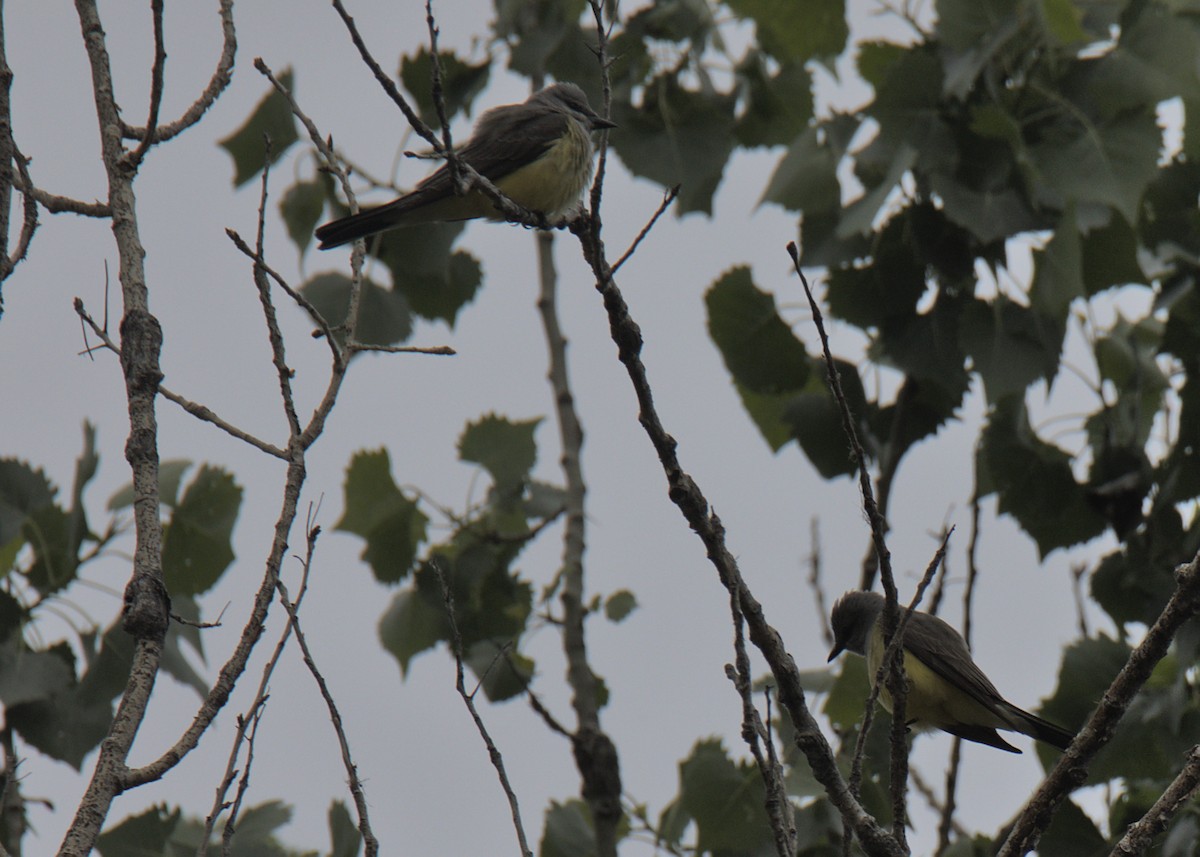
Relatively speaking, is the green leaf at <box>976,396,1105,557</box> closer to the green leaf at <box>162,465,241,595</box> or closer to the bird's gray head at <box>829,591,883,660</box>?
the bird's gray head at <box>829,591,883,660</box>

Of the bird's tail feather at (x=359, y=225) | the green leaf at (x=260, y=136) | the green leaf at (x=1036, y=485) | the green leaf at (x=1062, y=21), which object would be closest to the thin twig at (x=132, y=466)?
the bird's tail feather at (x=359, y=225)

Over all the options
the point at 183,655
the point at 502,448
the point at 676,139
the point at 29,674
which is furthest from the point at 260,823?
the point at 676,139

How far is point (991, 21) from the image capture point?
18.9 ft

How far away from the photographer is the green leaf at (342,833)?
4.58 meters

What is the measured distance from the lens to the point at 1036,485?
6.22 metres

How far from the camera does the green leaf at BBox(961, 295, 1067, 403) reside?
234 inches

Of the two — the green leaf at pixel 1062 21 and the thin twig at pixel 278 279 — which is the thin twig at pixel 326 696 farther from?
the green leaf at pixel 1062 21

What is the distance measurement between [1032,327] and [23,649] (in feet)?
14.4

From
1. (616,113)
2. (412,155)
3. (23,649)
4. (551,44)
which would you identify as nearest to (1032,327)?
(616,113)

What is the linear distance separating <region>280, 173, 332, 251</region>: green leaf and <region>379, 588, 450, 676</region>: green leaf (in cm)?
187

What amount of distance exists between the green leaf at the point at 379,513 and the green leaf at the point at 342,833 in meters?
2.05

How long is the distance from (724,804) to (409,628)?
2.17 meters

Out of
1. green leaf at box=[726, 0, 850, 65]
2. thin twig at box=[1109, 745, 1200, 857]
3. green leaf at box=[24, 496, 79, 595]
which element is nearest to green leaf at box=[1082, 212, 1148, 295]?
green leaf at box=[726, 0, 850, 65]

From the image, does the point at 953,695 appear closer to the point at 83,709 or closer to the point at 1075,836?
the point at 1075,836
